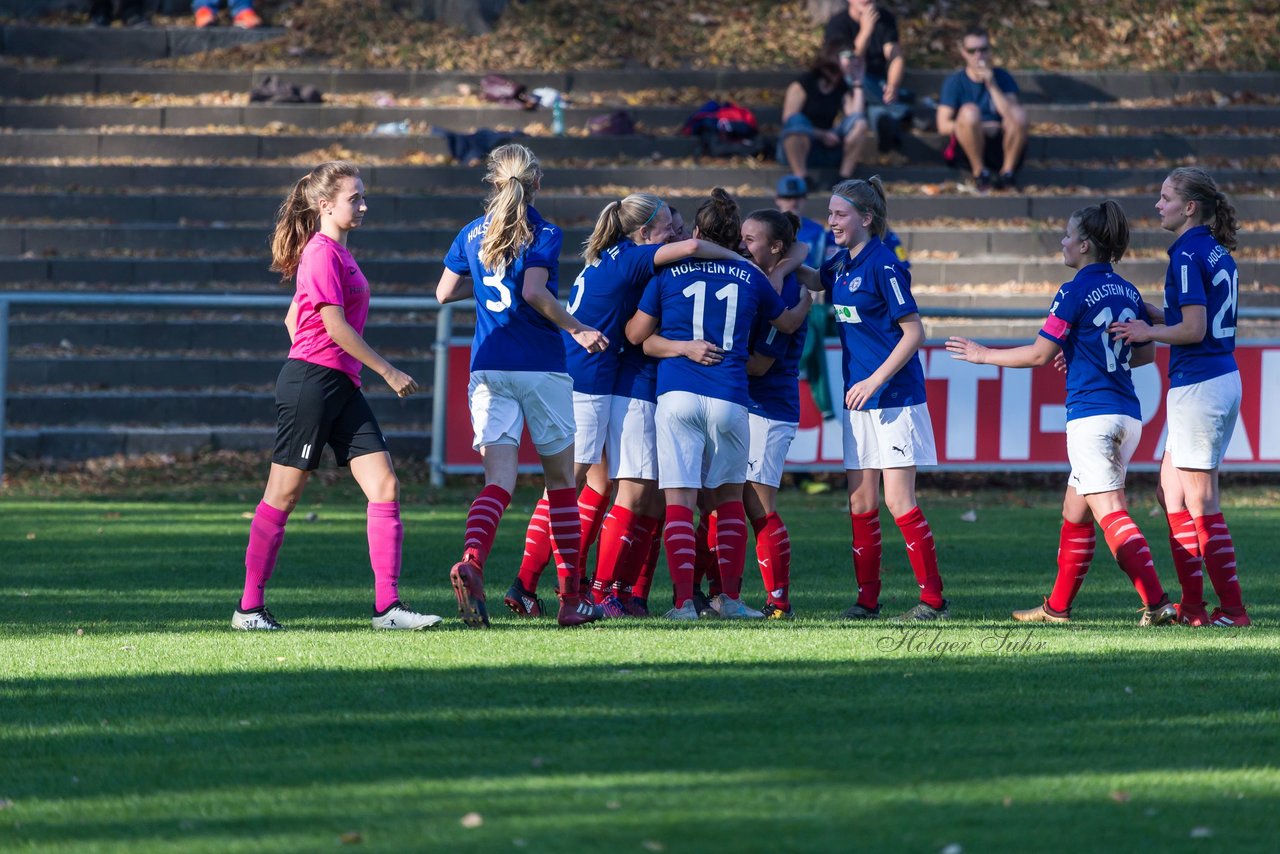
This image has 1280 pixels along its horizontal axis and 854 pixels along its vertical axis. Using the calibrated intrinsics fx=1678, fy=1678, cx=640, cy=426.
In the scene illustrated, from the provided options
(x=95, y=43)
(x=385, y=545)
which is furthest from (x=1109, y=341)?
(x=95, y=43)

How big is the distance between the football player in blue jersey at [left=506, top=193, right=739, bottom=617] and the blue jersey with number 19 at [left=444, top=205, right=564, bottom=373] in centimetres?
35

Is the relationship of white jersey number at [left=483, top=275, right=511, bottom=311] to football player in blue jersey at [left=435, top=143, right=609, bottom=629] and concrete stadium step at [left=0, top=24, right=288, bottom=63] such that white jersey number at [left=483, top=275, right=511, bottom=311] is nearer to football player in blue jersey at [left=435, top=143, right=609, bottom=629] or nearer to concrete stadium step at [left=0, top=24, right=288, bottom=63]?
football player in blue jersey at [left=435, top=143, right=609, bottom=629]

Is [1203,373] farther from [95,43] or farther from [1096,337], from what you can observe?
[95,43]

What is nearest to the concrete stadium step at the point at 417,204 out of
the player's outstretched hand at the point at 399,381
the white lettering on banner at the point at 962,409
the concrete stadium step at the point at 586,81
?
the concrete stadium step at the point at 586,81

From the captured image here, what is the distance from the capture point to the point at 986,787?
4.54 m

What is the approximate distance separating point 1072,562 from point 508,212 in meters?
2.99

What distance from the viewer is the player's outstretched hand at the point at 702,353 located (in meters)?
7.39

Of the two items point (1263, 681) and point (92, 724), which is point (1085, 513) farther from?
point (92, 724)

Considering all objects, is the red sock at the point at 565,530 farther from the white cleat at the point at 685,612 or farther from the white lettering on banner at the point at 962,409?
the white lettering on banner at the point at 962,409

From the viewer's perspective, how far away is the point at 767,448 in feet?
26.4

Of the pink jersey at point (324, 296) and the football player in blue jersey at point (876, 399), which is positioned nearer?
the pink jersey at point (324, 296)

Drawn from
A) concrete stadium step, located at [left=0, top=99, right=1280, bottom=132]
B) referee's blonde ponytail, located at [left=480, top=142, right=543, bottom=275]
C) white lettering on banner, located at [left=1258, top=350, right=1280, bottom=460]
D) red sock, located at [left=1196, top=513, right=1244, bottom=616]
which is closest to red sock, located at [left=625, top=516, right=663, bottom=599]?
referee's blonde ponytail, located at [left=480, top=142, right=543, bottom=275]

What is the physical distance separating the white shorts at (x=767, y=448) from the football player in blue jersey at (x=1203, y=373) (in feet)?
5.82

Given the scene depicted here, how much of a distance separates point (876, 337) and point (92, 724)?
12.7 feet
